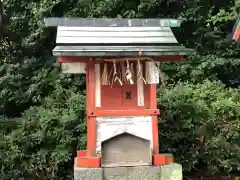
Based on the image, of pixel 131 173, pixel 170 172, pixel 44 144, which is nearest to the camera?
pixel 131 173

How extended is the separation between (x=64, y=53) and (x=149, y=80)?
1.76m

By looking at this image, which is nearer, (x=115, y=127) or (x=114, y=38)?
(x=115, y=127)

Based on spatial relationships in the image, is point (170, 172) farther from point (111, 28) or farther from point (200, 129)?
point (111, 28)

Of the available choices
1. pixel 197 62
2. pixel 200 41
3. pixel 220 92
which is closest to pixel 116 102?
pixel 220 92

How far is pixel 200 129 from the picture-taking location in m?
8.91

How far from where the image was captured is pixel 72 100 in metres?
10.1

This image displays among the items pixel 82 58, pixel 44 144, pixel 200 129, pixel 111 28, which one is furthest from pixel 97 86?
pixel 200 129

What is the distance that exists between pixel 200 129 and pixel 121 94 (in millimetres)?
2924

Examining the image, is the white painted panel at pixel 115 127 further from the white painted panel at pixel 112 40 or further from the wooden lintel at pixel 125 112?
the white painted panel at pixel 112 40

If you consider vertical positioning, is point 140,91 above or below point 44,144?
above

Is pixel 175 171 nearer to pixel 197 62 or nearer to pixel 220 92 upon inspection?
pixel 220 92

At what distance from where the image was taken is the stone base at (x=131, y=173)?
6.62 m

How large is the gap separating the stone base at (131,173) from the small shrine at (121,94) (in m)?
0.02

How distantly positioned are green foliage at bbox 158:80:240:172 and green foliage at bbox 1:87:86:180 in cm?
225
